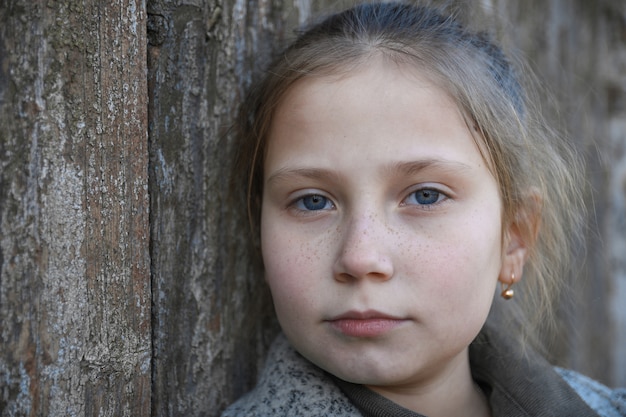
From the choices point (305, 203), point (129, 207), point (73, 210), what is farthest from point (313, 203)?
point (73, 210)

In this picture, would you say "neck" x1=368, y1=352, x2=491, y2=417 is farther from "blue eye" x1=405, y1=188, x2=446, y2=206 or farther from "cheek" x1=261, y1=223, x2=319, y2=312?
"blue eye" x1=405, y1=188, x2=446, y2=206

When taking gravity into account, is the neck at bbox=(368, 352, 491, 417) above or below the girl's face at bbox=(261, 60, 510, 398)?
below

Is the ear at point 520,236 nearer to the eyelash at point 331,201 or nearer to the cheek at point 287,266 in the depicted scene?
the eyelash at point 331,201

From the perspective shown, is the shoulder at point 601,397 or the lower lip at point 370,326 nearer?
the lower lip at point 370,326

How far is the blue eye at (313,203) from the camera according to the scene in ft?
4.68

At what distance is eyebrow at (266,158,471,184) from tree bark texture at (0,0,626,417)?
21 centimetres

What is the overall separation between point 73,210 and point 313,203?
498 mm

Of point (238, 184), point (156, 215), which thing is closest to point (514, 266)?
point (238, 184)

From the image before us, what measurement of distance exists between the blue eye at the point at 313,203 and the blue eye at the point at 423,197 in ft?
0.56

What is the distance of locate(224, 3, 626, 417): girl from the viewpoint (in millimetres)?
1341

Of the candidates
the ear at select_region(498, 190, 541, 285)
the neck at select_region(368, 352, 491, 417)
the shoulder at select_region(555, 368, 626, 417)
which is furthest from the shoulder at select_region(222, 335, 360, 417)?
the shoulder at select_region(555, 368, 626, 417)

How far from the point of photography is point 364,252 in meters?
1.29

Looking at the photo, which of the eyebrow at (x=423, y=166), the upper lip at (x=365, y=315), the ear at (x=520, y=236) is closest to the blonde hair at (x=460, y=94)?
the ear at (x=520, y=236)

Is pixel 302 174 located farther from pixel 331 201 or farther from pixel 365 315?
pixel 365 315
